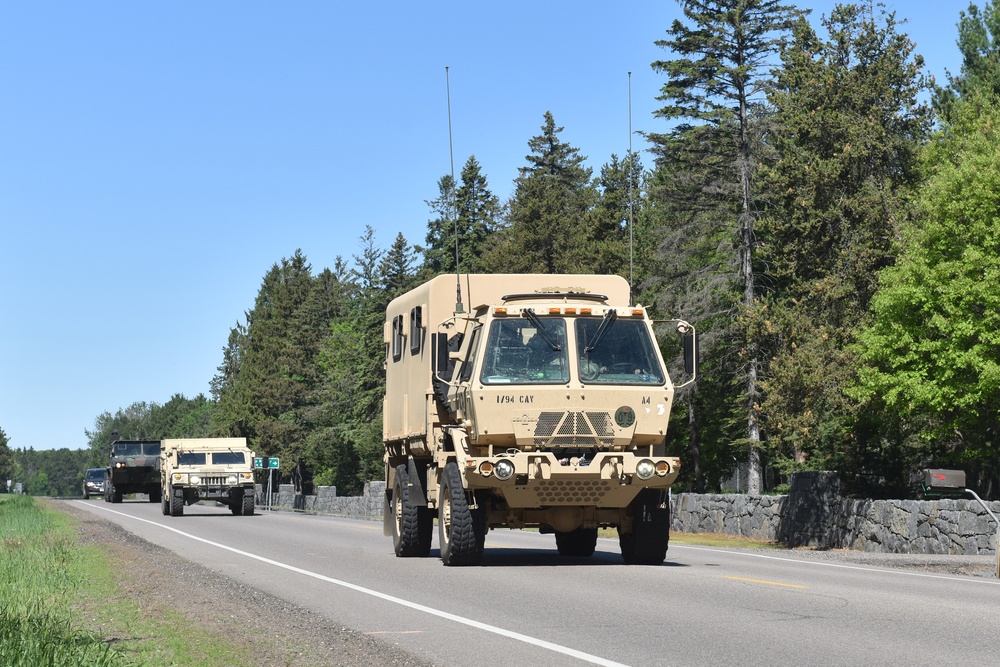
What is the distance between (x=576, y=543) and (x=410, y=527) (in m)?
2.61

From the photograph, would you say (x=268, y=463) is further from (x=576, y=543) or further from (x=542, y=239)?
(x=576, y=543)

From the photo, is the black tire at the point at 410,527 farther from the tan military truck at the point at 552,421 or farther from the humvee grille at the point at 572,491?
the humvee grille at the point at 572,491

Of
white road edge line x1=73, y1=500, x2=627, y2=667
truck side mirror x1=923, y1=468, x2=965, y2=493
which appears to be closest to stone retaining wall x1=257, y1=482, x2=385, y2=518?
truck side mirror x1=923, y1=468, x2=965, y2=493

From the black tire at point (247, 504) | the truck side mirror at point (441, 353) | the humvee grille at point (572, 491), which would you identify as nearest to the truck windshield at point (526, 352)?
the truck side mirror at point (441, 353)

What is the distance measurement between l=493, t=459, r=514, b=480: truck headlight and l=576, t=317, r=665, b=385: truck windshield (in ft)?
4.87

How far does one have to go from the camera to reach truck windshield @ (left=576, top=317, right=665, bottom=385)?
54.5 feet

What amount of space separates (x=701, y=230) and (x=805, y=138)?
375 inches

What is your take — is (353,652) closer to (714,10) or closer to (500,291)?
(500,291)

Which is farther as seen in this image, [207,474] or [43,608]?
[207,474]

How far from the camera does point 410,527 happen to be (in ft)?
64.0

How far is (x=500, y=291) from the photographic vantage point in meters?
19.0

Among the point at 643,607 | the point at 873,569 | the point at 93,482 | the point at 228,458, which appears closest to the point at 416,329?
the point at 873,569

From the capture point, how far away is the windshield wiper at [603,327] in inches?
656

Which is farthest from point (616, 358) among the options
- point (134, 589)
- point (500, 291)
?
point (134, 589)
